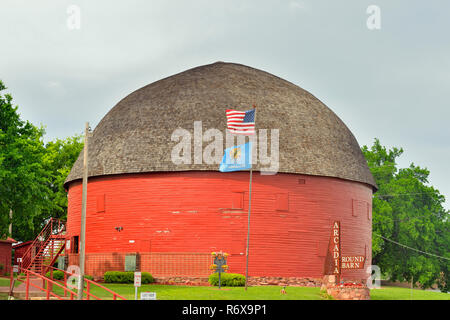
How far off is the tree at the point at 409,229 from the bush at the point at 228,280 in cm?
2611

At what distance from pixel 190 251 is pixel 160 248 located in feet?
5.61

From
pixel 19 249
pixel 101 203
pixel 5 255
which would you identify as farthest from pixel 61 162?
pixel 101 203

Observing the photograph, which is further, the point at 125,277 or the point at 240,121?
the point at 125,277

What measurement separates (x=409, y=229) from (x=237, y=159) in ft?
93.9

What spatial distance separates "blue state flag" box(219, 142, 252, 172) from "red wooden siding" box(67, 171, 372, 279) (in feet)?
3.95

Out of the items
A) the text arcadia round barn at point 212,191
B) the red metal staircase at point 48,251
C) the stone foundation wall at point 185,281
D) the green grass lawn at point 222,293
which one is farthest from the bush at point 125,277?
the red metal staircase at point 48,251

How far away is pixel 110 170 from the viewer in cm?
3650

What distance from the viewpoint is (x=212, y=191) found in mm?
34719

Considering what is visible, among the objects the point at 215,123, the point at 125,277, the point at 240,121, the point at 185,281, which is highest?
the point at 215,123

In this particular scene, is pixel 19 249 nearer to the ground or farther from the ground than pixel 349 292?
nearer to the ground

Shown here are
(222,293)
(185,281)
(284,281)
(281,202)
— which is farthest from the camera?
(281,202)

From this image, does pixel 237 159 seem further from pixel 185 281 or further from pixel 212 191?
pixel 185 281

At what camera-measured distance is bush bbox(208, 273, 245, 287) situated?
31.7m

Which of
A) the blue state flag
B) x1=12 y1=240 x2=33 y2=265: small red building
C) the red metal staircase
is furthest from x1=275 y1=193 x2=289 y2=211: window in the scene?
x1=12 y1=240 x2=33 y2=265: small red building
